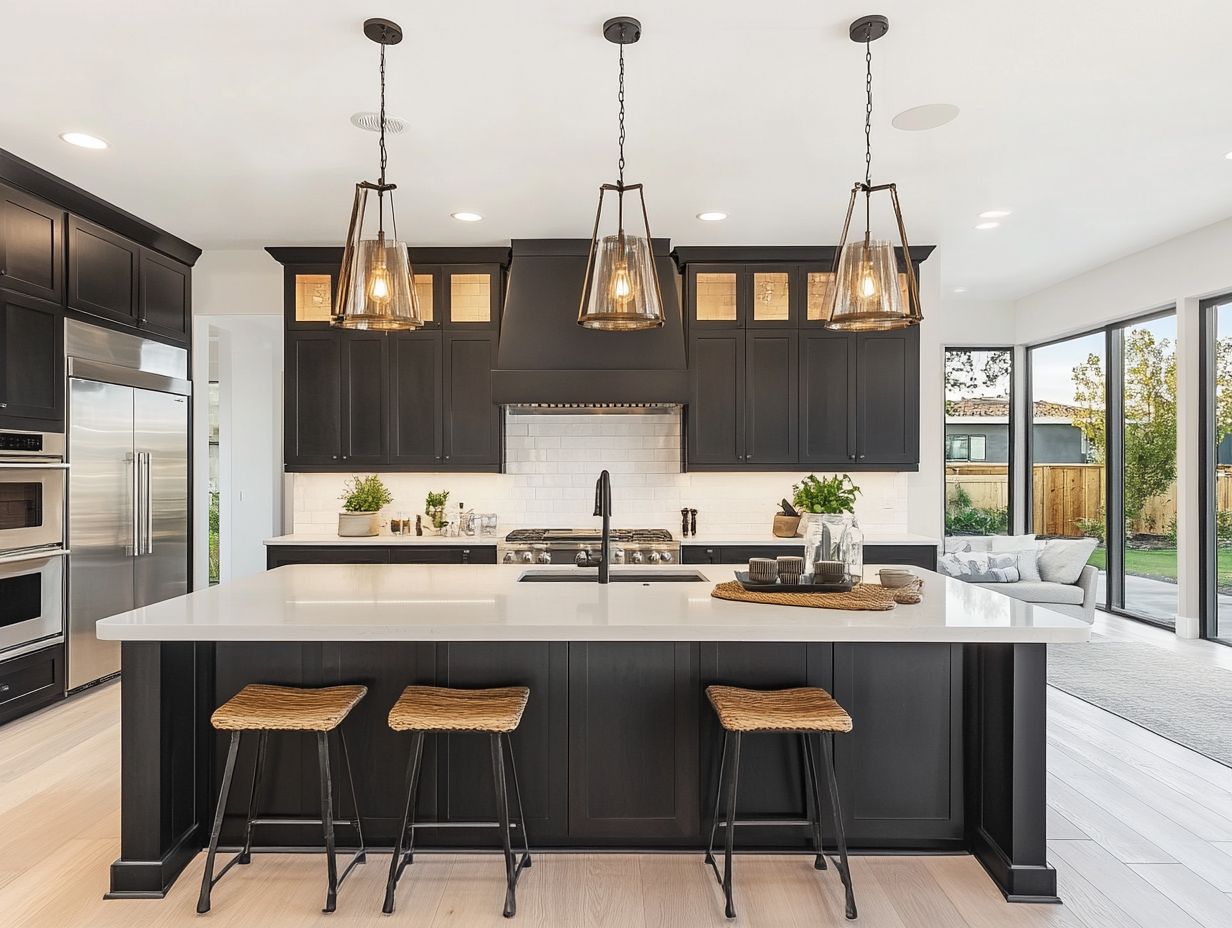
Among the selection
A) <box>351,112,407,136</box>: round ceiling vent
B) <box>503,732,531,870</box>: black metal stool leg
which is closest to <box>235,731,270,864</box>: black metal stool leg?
<box>503,732,531,870</box>: black metal stool leg

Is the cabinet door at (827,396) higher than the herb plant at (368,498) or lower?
higher

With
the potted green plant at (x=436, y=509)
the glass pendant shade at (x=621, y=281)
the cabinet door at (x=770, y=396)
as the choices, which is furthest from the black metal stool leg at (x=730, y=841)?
the potted green plant at (x=436, y=509)

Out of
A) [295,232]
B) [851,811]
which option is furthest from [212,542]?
[851,811]

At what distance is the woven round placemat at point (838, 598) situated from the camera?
2.56 meters

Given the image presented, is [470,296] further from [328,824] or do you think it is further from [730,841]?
[730,841]

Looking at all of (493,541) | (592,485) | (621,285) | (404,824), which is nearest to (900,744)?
(404,824)

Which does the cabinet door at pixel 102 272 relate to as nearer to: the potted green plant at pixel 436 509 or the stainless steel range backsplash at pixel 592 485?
the stainless steel range backsplash at pixel 592 485

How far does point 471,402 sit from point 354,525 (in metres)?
1.11

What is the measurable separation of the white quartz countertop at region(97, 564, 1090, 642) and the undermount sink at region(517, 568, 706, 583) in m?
0.28

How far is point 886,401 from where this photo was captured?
540 cm

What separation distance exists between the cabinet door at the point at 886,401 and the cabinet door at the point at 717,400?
787 mm

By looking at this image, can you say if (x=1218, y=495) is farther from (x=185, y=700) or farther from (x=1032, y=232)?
(x=185, y=700)

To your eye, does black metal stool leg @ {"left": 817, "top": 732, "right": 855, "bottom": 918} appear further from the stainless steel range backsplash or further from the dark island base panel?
the stainless steel range backsplash

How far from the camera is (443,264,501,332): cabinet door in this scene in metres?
5.39
